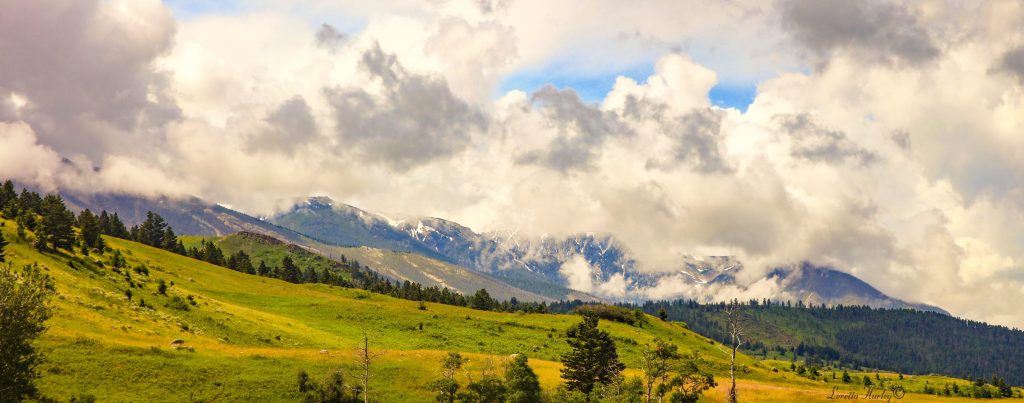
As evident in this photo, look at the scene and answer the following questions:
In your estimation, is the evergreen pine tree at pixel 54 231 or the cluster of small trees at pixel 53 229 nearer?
the evergreen pine tree at pixel 54 231

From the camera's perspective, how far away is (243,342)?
112125 mm

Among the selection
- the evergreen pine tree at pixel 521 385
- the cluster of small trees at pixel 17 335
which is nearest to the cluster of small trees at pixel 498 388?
the evergreen pine tree at pixel 521 385

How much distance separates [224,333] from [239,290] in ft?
265

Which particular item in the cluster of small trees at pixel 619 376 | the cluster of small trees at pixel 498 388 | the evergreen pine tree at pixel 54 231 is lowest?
the cluster of small trees at pixel 498 388

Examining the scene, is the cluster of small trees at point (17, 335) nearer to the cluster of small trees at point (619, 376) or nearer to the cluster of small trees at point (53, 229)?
the cluster of small trees at point (619, 376)

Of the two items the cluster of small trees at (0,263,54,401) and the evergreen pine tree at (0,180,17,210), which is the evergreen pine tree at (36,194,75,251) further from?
the cluster of small trees at (0,263,54,401)

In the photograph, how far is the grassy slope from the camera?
7912cm

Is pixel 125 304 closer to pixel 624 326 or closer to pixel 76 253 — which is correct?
pixel 76 253

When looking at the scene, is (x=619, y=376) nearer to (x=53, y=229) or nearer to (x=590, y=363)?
(x=590, y=363)

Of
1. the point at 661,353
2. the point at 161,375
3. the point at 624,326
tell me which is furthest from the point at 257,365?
the point at 624,326

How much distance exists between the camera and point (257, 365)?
298ft

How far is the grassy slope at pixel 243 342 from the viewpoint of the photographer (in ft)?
260

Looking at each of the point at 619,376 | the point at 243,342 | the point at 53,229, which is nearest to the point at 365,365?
Result: the point at 243,342

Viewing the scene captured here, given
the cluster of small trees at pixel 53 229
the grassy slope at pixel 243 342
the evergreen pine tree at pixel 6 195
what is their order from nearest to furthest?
1. the grassy slope at pixel 243 342
2. the cluster of small trees at pixel 53 229
3. the evergreen pine tree at pixel 6 195
